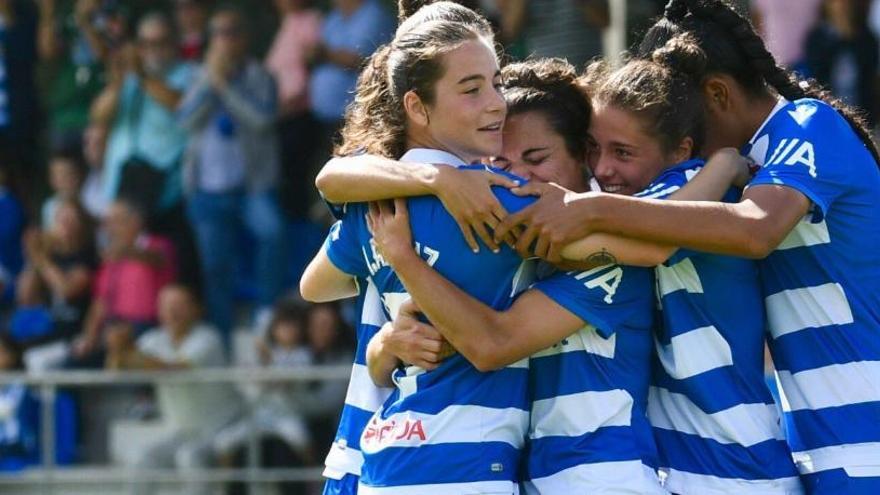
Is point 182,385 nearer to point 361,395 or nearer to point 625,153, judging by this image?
point 361,395

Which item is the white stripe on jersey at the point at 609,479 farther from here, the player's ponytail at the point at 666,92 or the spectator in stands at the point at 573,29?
Answer: the spectator in stands at the point at 573,29

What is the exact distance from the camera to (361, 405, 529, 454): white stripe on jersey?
11.5 ft

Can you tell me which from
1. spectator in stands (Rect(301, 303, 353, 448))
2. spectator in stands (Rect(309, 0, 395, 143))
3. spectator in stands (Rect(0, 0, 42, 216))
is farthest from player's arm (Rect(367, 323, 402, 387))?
spectator in stands (Rect(0, 0, 42, 216))

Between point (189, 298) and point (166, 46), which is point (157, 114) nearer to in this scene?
point (166, 46)

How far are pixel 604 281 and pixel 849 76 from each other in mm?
4625

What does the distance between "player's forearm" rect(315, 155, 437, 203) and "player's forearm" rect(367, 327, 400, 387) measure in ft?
1.07

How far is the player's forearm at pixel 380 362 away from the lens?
3701 millimetres

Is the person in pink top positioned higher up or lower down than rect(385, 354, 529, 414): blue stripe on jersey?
higher up

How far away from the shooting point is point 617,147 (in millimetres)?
3775

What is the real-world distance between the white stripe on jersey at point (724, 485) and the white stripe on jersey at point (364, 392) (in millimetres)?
710

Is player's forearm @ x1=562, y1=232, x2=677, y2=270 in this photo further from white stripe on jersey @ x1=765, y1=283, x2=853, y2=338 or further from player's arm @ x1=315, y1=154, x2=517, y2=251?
white stripe on jersey @ x1=765, y1=283, x2=853, y2=338

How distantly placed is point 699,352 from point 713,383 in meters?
0.08

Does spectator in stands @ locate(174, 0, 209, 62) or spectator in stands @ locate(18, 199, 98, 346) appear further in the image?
spectator in stands @ locate(18, 199, 98, 346)

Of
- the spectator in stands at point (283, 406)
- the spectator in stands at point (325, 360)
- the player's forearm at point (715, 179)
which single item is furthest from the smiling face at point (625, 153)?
the spectator in stands at point (283, 406)
